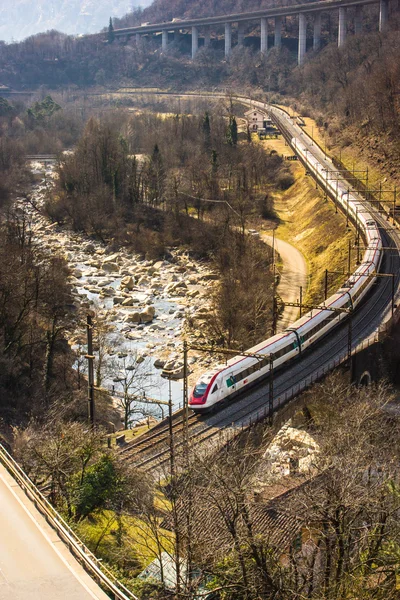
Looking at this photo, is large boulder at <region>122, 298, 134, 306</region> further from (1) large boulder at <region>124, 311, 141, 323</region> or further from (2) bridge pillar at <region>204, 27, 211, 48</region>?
(2) bridge pillar at <region>204, 27, 211, 48</region>

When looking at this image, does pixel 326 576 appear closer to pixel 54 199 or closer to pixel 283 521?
pixel 283 521

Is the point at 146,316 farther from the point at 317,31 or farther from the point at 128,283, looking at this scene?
the point at 317,31

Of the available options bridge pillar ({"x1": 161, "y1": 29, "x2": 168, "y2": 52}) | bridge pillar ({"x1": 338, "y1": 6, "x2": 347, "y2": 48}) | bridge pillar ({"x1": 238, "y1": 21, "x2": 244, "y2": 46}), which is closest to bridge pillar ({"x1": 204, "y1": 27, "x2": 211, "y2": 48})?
bridge pillar ({"x1": 238, "y1": 21, "x2": 244, "y2": 46})

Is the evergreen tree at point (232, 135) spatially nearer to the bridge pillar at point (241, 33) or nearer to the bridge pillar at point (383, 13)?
the bridge pillar at point (383, 13)

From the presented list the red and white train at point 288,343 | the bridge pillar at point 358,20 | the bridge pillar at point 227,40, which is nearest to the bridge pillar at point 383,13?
the bridge pillar at point 358,20

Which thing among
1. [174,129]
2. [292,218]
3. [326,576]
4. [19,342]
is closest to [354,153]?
[292,218]

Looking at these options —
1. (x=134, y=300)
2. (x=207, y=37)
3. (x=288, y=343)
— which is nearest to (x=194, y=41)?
(x=207, y=37)

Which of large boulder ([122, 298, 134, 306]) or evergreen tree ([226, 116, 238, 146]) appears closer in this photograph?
large boulder ([122, 298, 134, 306])

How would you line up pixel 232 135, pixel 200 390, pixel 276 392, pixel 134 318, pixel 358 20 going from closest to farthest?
pixel 200 390 < pixel 276 392 < pixel 134 318 < pixel 232 135 < pixel 358 20
